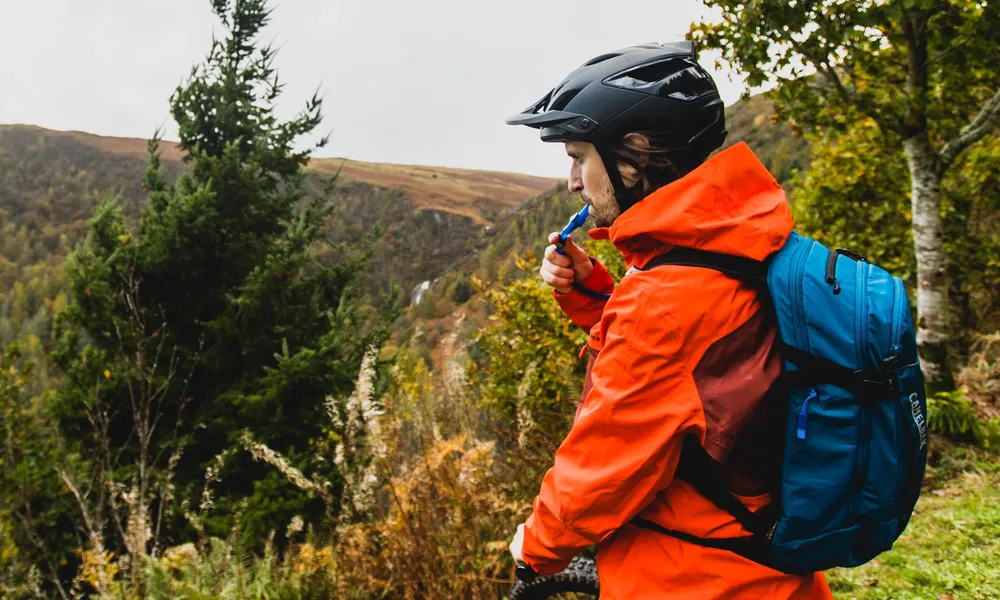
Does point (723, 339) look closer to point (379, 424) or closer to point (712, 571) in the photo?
point (712, 571)

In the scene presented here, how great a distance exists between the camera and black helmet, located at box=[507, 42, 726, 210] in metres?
1.40

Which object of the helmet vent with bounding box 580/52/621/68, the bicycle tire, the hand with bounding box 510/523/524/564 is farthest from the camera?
the bicycle tire

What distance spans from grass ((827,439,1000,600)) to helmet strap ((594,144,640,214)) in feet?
9.53

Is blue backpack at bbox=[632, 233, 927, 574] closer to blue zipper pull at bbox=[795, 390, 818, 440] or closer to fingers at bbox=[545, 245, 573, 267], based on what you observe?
blue zipper pull at bbox=[795, 390, 818, 440]

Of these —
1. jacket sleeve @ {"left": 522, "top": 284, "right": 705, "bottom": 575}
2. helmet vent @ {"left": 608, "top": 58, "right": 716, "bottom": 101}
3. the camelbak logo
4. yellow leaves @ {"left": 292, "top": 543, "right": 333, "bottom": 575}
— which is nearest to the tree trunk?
helmet vent @ {"left": 608, "top": 58, "right": 716, "bottom": 101}

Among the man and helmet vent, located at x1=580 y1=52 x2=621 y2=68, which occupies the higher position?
helmet vent, located at x1=580 y1=52 x2=621 y2=68

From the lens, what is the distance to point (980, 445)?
16.7ft

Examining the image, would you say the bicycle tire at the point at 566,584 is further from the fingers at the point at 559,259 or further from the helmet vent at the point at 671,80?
the helmet vent at the point at 671,80

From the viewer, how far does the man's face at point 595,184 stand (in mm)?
1415

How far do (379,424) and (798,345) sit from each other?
2.03 meters

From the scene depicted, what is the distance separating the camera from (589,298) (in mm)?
1859

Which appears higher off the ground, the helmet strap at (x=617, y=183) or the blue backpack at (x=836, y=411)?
the helmet strap at (x=617, y=183)

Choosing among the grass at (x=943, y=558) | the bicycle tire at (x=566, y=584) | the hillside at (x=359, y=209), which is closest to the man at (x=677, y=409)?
the bicycle tire at (x=566, y=584)

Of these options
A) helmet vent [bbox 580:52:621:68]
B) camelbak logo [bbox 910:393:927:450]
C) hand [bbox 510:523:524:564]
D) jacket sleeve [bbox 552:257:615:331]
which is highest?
helmet vent [bbox 580:52:621:68]
